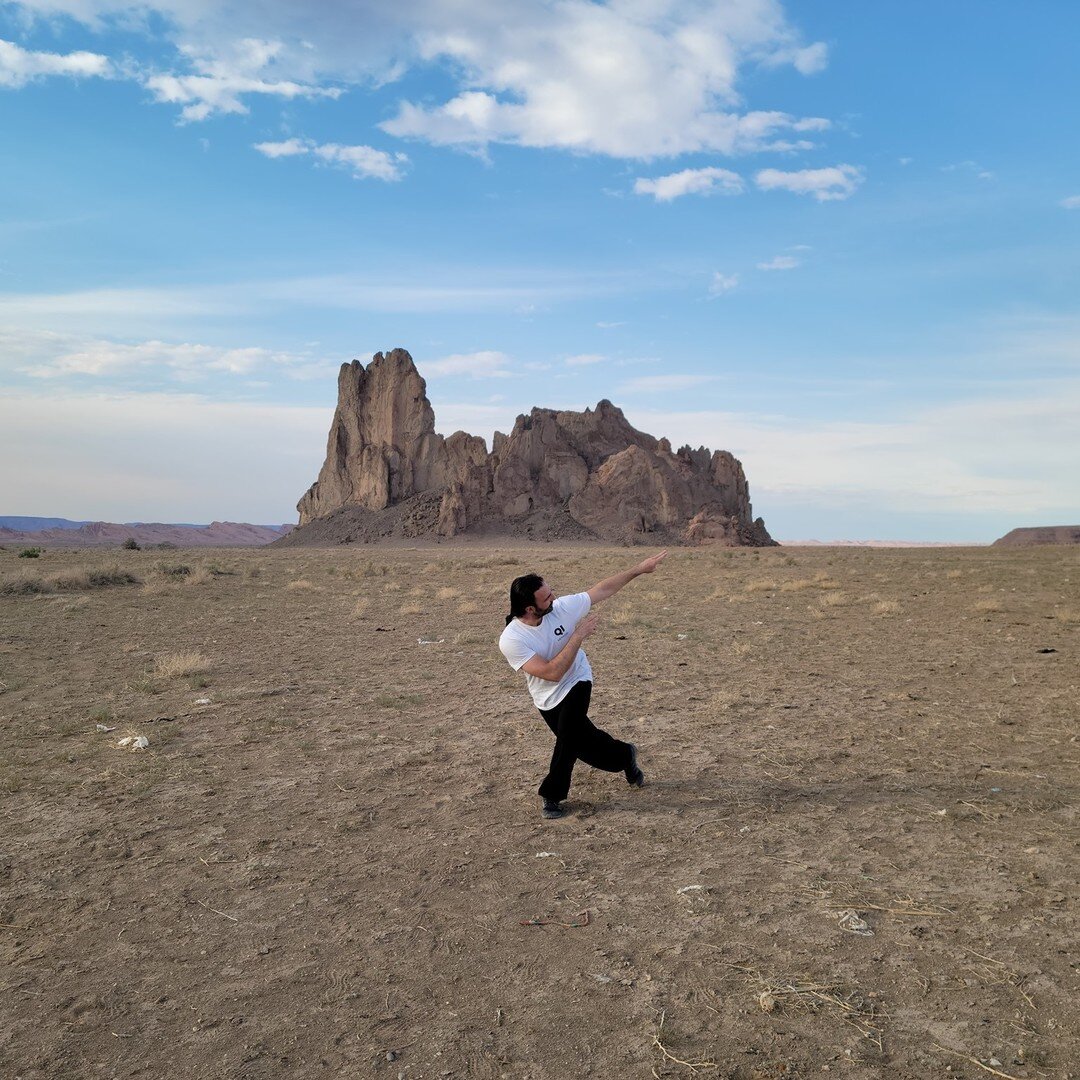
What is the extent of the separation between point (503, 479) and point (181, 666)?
111 metres

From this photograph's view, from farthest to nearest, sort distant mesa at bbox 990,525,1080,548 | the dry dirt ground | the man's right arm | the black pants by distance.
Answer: distant mesa at bbox 990,525,1080,548
the black pants
the man's right arm
the dry dirt ground

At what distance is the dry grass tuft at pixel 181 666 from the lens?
11664mm

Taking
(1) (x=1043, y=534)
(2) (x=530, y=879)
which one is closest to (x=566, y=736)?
(2) (x=530, y=879)

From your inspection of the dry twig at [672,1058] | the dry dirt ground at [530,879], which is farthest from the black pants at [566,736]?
the dry twig at [672,1058]

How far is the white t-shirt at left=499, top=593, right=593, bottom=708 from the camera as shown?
232 inches

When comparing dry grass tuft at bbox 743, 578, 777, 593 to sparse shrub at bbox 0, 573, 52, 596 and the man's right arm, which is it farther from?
sparse shrub at bbox 0, 573, 52, 596

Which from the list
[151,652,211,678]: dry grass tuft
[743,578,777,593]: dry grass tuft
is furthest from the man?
[743,578,777,593]: dry grass tuft

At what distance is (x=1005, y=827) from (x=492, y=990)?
3917mm

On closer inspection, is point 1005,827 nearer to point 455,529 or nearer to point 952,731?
point 952,731

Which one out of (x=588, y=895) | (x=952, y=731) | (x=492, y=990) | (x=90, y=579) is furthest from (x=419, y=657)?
(x=90, y=579)

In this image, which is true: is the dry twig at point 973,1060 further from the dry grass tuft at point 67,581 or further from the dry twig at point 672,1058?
the dry grass tuft at point 67,581

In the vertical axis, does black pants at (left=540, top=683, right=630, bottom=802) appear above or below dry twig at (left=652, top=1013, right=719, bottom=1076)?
above

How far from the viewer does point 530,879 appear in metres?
5.04

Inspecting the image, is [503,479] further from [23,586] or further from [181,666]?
[181,666]
